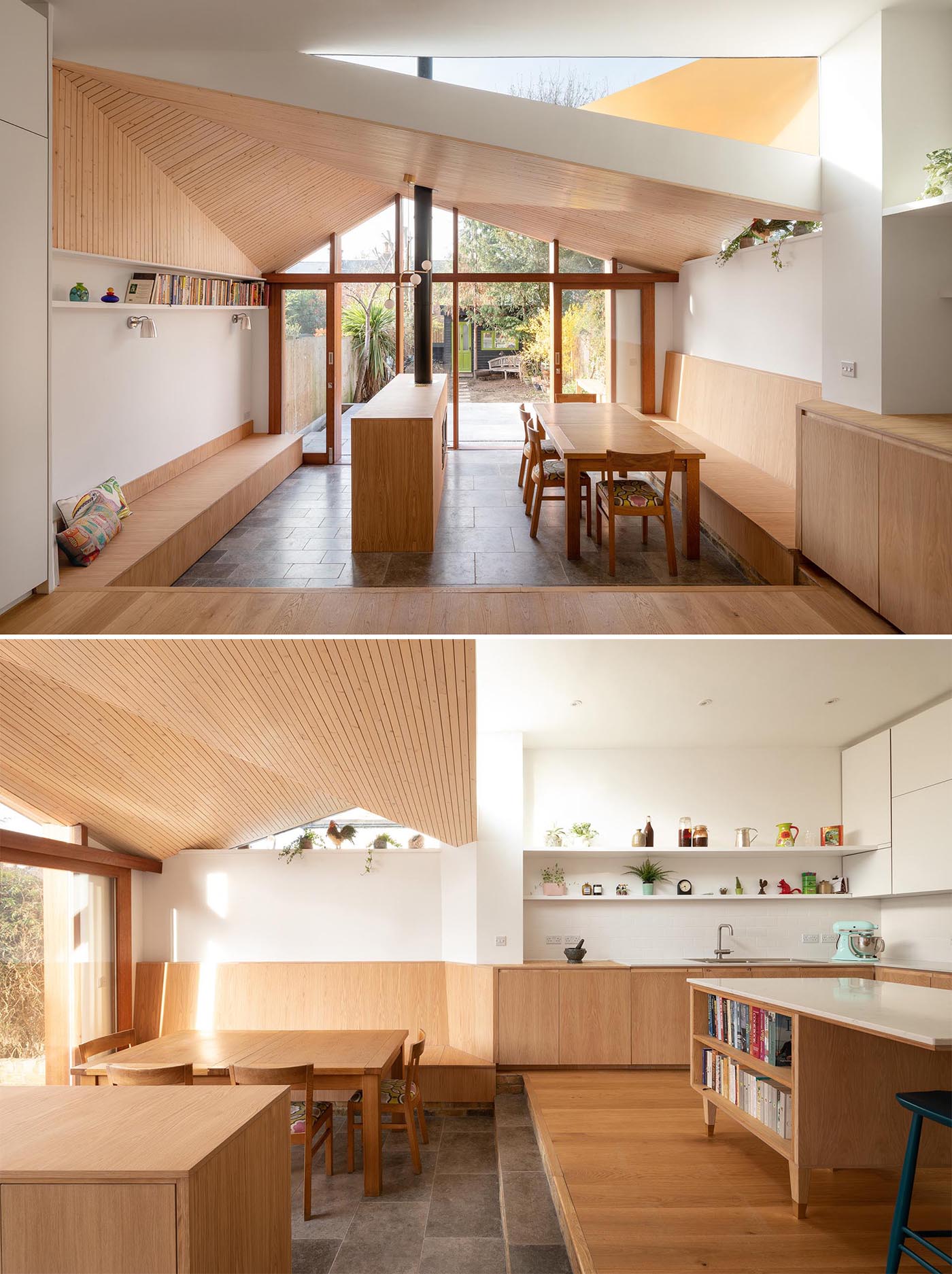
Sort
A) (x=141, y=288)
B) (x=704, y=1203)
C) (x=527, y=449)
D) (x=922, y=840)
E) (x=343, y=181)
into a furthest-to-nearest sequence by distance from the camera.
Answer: (x=343, y=181)
(x=527, y=449)
(x=141, y=288)
(x=922, y=840)
(x=704, y=1203)

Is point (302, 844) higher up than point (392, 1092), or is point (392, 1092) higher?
point (302, 844)

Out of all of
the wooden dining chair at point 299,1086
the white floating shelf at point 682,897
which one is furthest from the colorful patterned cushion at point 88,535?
the white floating shelf at point 682,897

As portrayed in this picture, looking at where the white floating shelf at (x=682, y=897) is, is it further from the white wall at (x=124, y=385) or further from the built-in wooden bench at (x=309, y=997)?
the white wall at (x=124, y=385)

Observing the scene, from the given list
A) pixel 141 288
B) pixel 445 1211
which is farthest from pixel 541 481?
pixel 445 1211

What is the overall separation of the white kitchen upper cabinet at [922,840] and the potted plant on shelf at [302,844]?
17.1 feet

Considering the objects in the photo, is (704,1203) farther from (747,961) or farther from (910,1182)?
(747,961)

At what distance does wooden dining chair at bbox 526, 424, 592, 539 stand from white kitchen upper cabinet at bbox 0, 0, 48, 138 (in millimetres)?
3641

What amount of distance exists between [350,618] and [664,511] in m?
2.72

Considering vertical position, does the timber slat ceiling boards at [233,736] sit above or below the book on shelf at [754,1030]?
above

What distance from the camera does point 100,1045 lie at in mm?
8266

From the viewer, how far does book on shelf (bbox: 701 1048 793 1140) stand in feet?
14.1

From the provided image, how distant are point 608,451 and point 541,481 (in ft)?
2.81

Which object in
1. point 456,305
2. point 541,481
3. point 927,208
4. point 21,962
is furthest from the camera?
point 456,305

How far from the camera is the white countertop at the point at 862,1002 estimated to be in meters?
2.98
